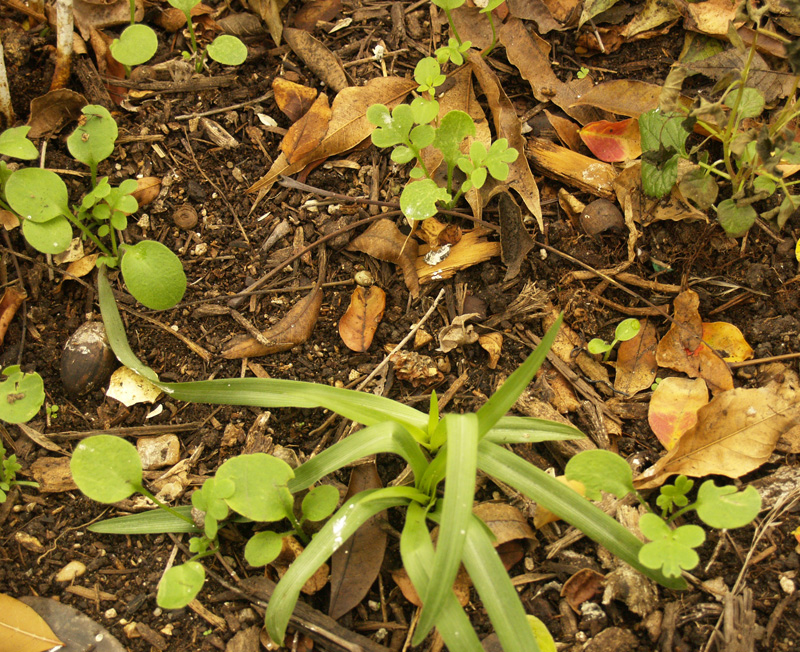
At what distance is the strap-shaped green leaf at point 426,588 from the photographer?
4.42ft

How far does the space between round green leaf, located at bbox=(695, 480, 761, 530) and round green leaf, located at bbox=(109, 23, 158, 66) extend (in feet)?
7.10

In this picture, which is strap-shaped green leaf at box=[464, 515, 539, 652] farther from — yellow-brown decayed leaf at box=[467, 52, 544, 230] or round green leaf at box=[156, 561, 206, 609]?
yellow-brown decayed leaf at box=[467, 52, 544, 230]

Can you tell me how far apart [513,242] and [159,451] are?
131 cm

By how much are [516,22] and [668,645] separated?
211cm

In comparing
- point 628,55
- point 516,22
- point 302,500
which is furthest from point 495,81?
point 302,500

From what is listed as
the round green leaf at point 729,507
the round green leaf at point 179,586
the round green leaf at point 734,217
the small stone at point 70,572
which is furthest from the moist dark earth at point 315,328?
the round green leaf at point 729,507

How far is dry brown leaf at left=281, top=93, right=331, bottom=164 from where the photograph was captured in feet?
7.00

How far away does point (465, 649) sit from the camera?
134 cm

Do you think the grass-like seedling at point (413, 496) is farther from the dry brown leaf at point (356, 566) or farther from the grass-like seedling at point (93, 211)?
the grass-like seedling at point (93, 211)

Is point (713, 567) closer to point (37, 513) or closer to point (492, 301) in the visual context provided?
point (492, 301)

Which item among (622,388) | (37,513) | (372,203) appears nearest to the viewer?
(37,513)

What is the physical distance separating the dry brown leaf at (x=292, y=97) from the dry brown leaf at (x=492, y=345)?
1071 mm

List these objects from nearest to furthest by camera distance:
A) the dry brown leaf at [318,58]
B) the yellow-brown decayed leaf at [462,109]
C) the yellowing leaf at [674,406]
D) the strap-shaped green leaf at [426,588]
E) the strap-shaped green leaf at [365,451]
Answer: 1. the strap-shaped green leaf at [426,588]
2. the strap-shaped green leaf at [365,451]
3. the yellowing leaf at [674,406]
4. the yellow-brown decayed leaf at [462,109]
5. the dry brown leaf at [318,58]

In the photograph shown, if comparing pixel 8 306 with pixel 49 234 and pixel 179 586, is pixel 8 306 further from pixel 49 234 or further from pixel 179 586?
pixel 179 586
